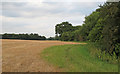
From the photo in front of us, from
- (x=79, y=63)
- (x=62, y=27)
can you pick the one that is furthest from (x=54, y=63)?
(x=62, y=27)

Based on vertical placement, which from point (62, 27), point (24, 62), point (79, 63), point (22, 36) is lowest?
point (24, 62)

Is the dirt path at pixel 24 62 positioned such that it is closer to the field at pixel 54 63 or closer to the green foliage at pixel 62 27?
the field at pixel 54 63

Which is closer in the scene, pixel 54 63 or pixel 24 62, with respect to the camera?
pixel 54 63

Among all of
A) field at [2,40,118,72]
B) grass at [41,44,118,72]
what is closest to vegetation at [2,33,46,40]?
field at [2,40,118,72]

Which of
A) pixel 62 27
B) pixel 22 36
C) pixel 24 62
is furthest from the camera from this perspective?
pixel 62 27

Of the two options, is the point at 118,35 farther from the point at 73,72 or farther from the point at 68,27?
the point at 68,27

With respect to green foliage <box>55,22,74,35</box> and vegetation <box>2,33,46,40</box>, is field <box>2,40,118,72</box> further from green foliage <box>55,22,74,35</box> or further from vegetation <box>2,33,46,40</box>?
green foliage <box>55,22,74,35</box>

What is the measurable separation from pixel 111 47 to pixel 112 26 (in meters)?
2.15

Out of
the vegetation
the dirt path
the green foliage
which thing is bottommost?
the dirt path

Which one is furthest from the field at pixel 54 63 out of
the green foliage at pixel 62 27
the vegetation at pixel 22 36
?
the green foliage at pixel 62 27

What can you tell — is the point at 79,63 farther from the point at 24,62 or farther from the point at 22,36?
the point at 22,36

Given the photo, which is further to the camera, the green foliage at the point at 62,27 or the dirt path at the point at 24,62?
the green foliage at the point at 62,27

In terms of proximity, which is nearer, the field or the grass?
the grass

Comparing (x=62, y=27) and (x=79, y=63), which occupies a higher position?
(x=62, y=27)
